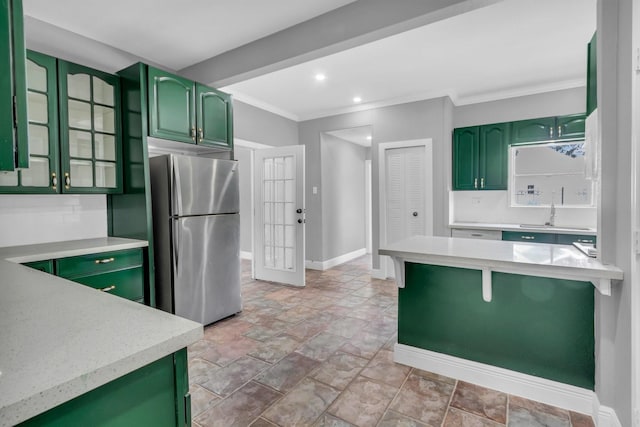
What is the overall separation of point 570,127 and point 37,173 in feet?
17.7

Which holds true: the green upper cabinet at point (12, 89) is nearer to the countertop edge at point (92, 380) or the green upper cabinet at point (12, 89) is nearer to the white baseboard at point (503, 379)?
the countertop edge at point (92, 380)

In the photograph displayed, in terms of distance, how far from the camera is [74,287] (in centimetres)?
123

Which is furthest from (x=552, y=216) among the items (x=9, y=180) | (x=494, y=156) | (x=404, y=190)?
(x=9, y=180)

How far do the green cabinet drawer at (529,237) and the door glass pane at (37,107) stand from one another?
470 cm

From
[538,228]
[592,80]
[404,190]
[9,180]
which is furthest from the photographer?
[404,190]

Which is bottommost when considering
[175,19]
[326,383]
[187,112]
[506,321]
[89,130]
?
[326,383]

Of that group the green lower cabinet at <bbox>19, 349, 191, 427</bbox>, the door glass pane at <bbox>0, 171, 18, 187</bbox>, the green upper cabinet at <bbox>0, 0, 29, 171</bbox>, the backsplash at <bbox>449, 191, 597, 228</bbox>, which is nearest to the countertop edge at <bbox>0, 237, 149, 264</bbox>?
the door glass pane at <bbox>0, 171, 18, 187</bbox>

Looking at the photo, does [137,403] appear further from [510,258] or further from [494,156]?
[494,156]

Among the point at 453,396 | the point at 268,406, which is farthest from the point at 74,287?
the point at 453,396

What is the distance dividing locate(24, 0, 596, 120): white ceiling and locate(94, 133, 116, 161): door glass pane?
2.76 feet

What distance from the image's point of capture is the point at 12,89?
2.62 ft

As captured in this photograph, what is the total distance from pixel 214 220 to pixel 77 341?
2.49 metres

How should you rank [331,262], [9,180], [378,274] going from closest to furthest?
[9,180] → [378,274] → [331,262]

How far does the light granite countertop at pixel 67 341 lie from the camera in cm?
58
